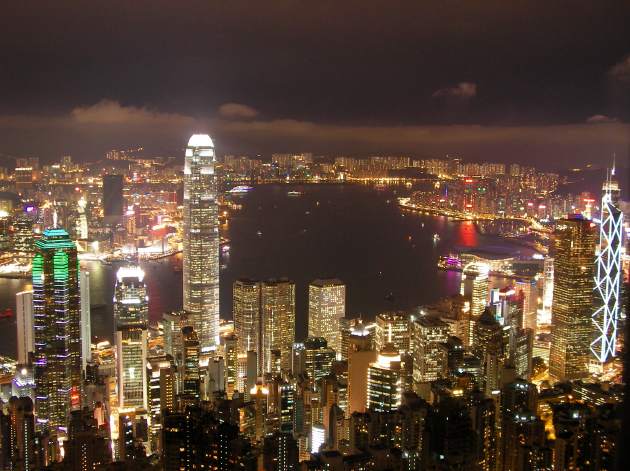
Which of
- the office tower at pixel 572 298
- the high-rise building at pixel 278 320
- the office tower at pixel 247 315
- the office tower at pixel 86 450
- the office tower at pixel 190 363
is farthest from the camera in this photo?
the office tower at pixel 247 315

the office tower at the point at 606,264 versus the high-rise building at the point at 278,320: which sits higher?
the office tower at the point at 606,264

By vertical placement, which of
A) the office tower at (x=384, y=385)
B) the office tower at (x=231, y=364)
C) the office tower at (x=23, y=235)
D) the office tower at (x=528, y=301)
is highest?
the office tower at (x=23, y=235)

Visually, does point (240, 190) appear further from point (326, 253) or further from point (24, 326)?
point (24, 326)

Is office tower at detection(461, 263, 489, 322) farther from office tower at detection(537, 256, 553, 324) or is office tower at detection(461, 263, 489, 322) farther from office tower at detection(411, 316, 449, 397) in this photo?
office tower at detection(411, 316, 449, 397)

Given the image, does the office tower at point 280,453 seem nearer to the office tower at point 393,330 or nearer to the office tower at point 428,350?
the office tower at point 428,350

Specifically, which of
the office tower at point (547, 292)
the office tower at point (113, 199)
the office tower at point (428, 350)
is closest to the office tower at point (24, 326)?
the office tower at point (113, 199)

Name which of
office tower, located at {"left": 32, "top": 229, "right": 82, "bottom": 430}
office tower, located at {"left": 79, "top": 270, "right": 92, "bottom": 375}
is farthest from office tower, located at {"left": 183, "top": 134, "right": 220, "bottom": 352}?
office tower, located at {"left": 32, "top": 229, "right": 82, "bottom": 430}

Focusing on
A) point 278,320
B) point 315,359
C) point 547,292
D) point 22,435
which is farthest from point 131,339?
point 547,292

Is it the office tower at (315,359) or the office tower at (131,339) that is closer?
the office tower at (131,339)
